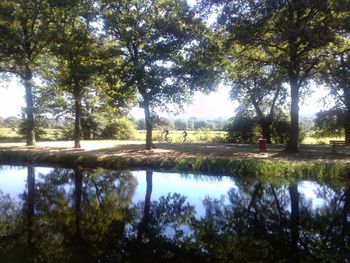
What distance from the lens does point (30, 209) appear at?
12.9m

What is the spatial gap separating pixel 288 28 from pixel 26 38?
17.9m

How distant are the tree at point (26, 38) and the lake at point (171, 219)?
37.4ft

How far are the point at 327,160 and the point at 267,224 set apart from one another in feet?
31.2

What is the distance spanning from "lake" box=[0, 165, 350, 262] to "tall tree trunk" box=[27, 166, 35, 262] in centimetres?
3

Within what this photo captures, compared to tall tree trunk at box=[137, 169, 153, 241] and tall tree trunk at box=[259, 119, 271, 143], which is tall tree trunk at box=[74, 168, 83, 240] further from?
tall tree trunk at box=[259, 119, 271, 143]

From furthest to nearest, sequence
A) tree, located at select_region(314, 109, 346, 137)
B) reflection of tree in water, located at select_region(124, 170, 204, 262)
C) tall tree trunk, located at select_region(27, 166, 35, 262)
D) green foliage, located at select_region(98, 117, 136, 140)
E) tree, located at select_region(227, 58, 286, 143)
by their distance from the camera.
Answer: green foliage, located at select_region(98, 117, 136, 140) < tree, located at select_region(314, 109, 346, 137) < tree, located at select_region(227, 58, 286, 143) < tall tree trunk, located at select_region(27, 166, 35, 262) < reflection of tree in water, located at select_region(124, 170, 204, 262)

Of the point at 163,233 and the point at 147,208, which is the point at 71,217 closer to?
the point at 147,208

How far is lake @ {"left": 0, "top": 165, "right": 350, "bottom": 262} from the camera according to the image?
347 inches

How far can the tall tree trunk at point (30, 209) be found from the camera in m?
8.95

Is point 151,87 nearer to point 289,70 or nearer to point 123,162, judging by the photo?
point 123,162

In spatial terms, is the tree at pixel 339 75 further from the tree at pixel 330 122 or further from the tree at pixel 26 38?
the tree at pixel 26 38

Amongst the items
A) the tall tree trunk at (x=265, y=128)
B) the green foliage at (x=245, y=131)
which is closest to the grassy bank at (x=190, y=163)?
the green foliage at (x=245, y=131)

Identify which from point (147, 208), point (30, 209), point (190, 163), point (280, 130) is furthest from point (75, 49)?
point (280, 130)

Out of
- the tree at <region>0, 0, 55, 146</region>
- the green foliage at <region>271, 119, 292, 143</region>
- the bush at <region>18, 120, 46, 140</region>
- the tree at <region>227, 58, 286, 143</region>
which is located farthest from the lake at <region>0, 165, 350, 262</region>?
the bush at <region>18, 120, 46, 140</region>
